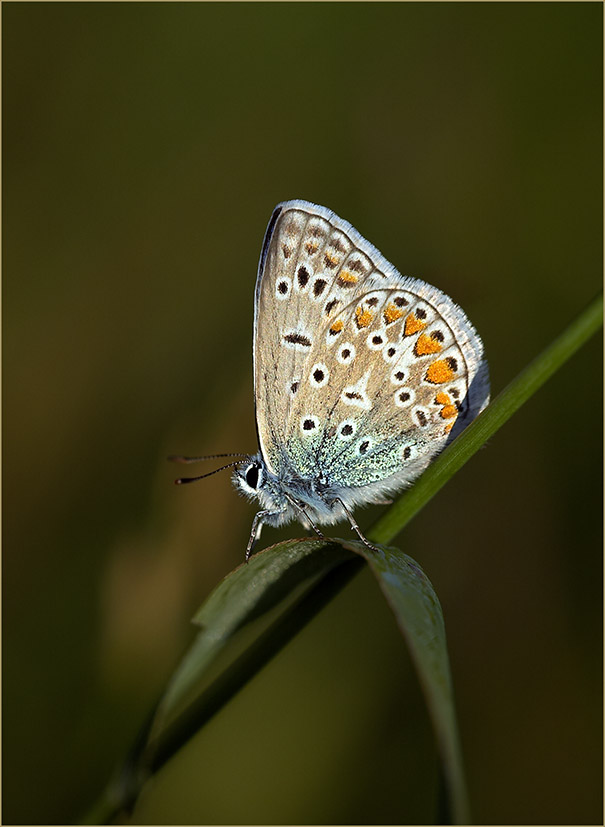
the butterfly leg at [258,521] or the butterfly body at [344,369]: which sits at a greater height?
the butterfly body at [344,369]

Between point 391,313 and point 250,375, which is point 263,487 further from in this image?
point 391,313

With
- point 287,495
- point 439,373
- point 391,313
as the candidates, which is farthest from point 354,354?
point 287,495

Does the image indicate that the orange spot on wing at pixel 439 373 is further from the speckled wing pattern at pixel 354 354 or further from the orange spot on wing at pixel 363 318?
the orange spot on wing at pixel 363 318

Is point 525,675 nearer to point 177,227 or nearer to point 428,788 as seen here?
point 428,788

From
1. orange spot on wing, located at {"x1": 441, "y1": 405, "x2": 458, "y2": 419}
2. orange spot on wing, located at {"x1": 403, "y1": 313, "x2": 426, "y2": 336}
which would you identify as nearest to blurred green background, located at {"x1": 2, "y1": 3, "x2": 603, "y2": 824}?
orange spot on wing, located at {"x1": 403, "y1": 313, "x2": 426, "y2": 336}

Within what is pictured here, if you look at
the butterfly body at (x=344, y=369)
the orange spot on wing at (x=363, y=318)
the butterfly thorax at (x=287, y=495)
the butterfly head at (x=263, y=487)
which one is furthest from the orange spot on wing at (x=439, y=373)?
the butterfly head at (x=263, y=487)

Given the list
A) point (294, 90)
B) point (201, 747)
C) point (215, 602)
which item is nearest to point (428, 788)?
point (201, 747)

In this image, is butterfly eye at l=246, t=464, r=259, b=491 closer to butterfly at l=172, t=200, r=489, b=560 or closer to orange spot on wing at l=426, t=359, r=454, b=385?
butterfly at l=172, t=200, r=489, b=560
